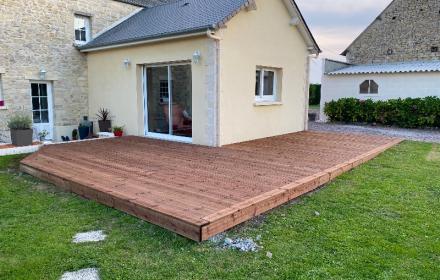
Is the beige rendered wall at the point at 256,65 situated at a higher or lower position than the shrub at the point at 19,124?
higher

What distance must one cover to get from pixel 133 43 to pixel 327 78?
1200 centimetres

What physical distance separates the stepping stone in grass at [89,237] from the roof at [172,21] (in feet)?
17.8

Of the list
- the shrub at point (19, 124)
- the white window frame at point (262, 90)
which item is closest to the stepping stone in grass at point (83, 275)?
the shrub at point (19, 124)

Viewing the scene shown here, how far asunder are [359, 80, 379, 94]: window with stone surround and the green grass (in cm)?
1265

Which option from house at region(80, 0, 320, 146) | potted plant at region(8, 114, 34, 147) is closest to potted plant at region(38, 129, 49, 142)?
potted plant at region(8, 114, 34, 147)

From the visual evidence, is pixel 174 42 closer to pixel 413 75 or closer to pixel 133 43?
pixel 133 43

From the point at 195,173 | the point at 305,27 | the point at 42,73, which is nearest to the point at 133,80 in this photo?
the point at 42,73

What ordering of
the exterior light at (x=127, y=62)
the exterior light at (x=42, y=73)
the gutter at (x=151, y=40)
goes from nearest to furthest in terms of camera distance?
the gutter at (x=151, y=40)
the exterior light at (x=127, y=62)
the exterior light at (x=42, y=73)

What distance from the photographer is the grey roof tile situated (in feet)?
27.5

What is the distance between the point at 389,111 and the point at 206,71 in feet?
34.7

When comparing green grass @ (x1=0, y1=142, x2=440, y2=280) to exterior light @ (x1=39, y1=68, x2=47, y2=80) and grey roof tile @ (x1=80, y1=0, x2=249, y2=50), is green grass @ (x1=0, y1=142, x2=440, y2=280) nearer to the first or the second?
grey roof tile @ (x1=80, y1=0, x2=249, y2=50)

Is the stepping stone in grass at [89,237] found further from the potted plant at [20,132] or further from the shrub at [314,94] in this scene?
the shrub at [314,94]

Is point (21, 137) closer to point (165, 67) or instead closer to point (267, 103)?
point (165, 67)

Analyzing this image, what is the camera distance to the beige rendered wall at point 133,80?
853 centimetres
